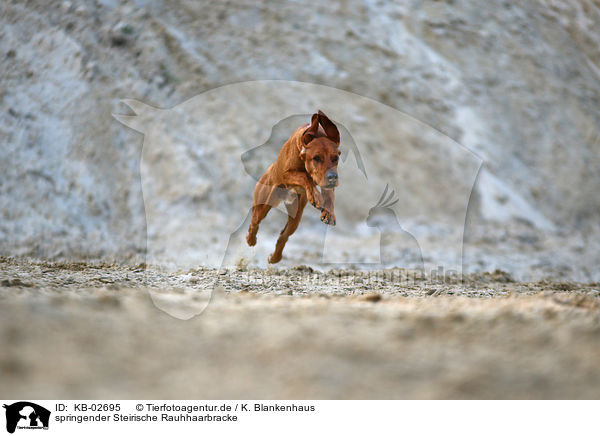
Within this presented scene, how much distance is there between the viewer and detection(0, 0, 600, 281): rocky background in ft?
21.4

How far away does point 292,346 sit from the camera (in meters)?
2.15

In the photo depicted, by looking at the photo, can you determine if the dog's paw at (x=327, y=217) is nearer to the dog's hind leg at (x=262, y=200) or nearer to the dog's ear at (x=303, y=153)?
the dog's ear at (x=303, y=153)

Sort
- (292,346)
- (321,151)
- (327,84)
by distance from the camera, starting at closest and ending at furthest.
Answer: (292,346) → (321,151) → (327,84)

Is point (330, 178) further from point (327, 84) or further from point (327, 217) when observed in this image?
point (327, 84)

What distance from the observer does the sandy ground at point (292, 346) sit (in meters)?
1.79

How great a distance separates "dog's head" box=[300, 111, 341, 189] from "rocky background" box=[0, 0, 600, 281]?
4.17 m

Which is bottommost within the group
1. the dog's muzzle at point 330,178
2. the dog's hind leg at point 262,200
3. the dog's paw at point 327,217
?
the dog's hind leg at point 262,200

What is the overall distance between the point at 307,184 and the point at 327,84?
5.74m
